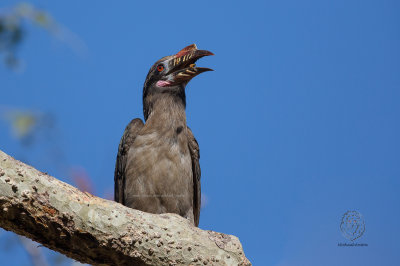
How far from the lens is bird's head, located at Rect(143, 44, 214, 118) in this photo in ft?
24.3

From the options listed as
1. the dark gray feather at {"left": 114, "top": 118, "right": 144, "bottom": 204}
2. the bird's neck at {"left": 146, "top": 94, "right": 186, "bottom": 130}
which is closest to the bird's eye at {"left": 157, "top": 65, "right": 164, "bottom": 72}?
the bird's neck at {"left": 146, "top": 94, "right": 186, "bottom": 130}

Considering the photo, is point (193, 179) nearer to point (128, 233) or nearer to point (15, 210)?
point (128, 233)

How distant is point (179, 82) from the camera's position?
24.8 feet

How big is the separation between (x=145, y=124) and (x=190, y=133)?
0.63m

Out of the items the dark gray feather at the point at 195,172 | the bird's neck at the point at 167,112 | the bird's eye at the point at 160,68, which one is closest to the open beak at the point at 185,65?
the bird's eye at the point at 160,68

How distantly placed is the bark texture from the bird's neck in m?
2.67

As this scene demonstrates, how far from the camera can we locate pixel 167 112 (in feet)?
24.0

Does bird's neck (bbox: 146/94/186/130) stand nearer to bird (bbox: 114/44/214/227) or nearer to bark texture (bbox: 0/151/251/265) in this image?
bird (bbox: 114/44/214/227)

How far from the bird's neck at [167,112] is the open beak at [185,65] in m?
0.27

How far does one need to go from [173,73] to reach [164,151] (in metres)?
1.21

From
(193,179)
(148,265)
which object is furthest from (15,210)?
(193,179)

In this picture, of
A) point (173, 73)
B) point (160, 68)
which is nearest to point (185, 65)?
point (173, 73)

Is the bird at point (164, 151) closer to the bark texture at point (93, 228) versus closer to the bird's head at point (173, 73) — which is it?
the bird's head at point (173, 73)

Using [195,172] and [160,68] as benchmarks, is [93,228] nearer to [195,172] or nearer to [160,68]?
[195,172]
